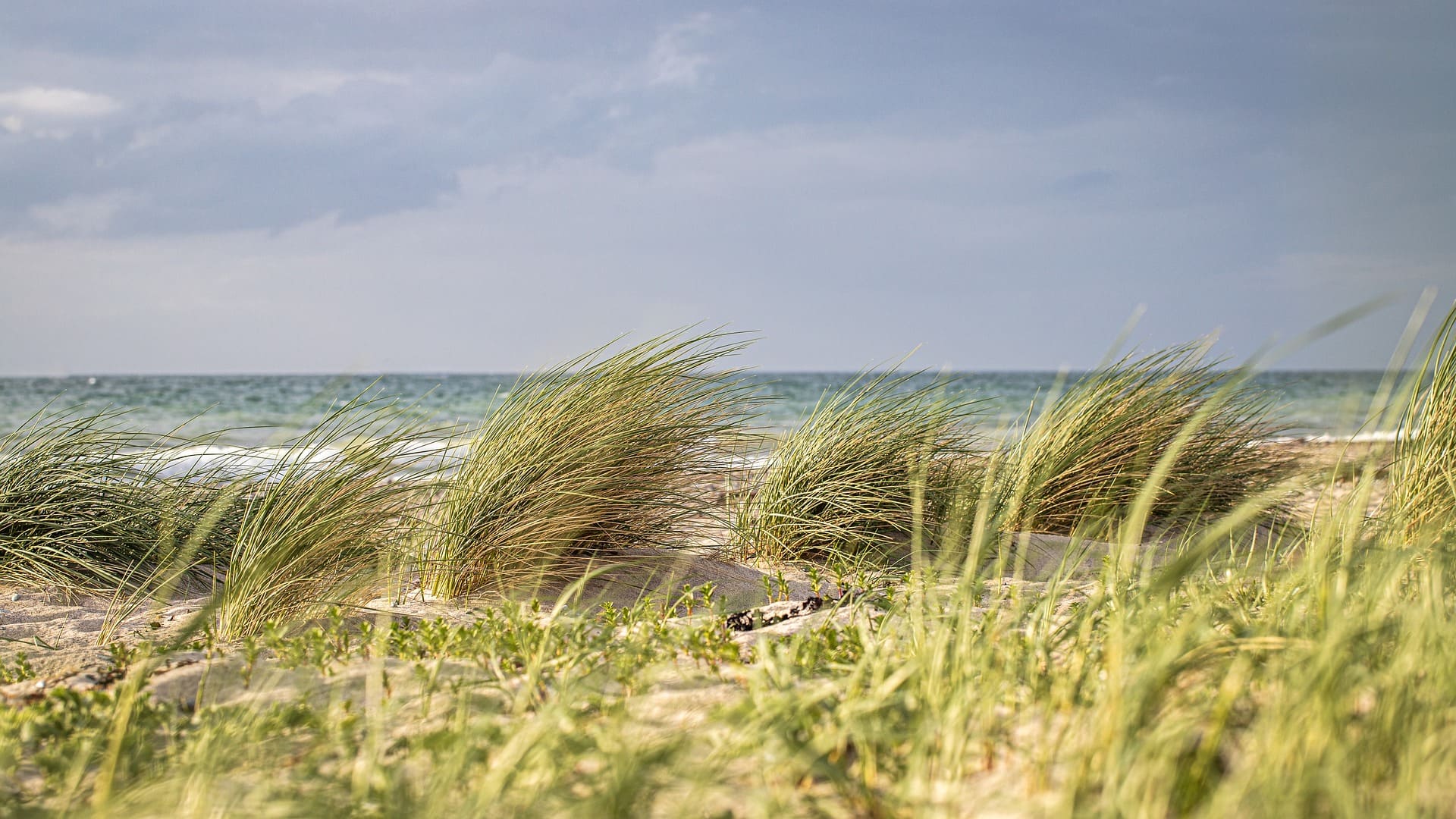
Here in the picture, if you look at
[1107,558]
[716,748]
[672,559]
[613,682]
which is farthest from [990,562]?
[716,748]

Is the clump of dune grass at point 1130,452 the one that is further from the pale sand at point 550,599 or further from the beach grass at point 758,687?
the beach grass at point 758,687

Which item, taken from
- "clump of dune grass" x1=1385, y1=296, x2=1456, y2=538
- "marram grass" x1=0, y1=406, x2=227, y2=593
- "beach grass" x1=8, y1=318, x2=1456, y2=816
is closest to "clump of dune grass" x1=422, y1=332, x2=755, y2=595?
"beach grass" x1=8, y1=318, x2=1456, y2=816

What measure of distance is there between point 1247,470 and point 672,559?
3.04m

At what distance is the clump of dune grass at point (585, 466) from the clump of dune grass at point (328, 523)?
0.62 feet

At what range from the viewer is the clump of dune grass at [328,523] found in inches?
113

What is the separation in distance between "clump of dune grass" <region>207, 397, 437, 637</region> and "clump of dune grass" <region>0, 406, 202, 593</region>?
90 centimetres

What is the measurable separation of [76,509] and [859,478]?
3.32 m

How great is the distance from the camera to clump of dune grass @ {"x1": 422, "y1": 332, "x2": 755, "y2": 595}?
3395 mm

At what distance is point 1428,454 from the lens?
3.08 m

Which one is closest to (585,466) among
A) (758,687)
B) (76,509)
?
(758,687)

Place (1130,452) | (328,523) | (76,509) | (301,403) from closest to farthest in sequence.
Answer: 1. (328,523)
2. (76,509)
3. (1130,452)
4. (301,403)

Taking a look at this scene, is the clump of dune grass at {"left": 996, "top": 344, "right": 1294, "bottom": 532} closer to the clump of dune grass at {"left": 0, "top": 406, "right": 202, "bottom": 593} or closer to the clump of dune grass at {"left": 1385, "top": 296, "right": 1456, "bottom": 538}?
the clump of dune grass at {"left": 1385, "top": 296, "right": 1456, "bottom": 538}

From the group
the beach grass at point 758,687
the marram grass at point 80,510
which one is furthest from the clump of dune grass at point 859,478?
the marram grass at point 80,510

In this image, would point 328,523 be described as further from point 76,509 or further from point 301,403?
point 301,403
